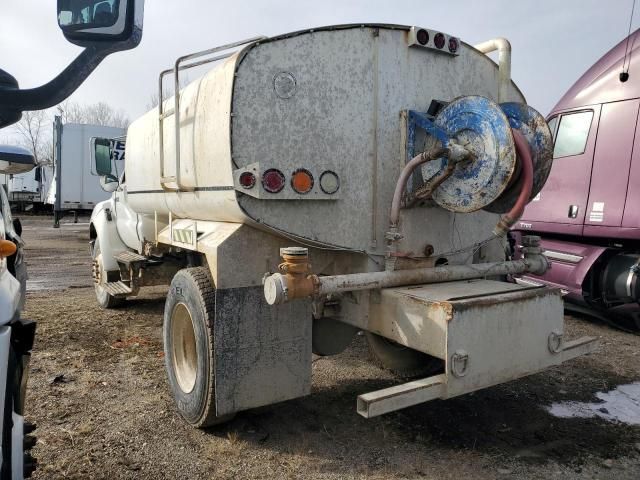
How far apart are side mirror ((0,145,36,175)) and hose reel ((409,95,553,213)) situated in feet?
6.77

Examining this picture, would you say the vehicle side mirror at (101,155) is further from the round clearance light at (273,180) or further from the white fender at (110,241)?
the round clearance light at (273,180)

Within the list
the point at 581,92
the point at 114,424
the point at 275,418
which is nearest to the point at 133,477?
the point at 114,424

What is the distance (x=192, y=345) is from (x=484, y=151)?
2450mm

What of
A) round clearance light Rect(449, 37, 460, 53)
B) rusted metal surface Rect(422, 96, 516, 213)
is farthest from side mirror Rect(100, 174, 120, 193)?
rusted metal surface Rect(422, 96, 516, 213)

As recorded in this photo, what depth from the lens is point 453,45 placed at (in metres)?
3.32

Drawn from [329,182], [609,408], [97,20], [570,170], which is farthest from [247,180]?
[570,170]

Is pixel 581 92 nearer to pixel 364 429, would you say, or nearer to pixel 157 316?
pixel 364 429

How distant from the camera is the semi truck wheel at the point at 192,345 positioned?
3.17 meters

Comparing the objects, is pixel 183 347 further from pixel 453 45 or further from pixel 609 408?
pixel 609 408

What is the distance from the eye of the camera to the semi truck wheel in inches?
125

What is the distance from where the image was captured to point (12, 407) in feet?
6.07

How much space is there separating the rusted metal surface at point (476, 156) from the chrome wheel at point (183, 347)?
79.7 inches

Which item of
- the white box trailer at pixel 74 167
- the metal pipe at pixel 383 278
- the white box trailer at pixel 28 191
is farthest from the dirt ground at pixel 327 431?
the white box trailer at pixel 28 191

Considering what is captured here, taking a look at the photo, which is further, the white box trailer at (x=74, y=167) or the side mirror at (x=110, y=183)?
the white box trailer at (x=74, y=167)
